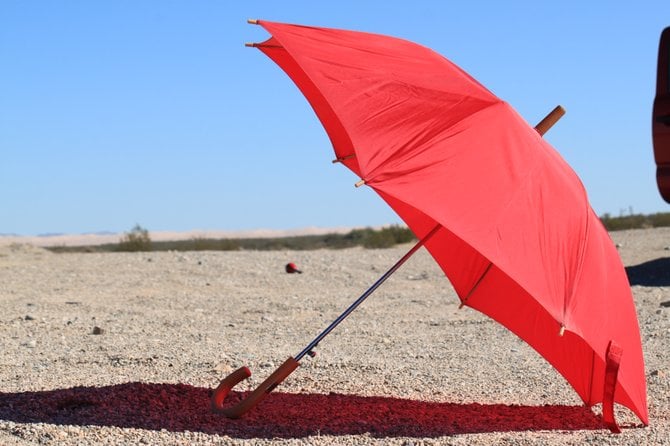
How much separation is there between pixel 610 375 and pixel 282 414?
1.89m

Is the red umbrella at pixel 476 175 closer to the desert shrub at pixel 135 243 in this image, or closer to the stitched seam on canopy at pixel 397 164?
the stitched seam on canopy at pixel 397 164

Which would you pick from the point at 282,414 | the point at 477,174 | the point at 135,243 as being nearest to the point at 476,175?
the point at 477,174

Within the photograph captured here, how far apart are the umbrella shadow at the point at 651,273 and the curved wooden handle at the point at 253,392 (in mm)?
10581

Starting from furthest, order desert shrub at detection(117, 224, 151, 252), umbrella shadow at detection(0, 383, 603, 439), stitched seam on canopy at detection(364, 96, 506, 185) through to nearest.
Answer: desert shrub at detection(117, 224, 151, 252)
umbrella shadow at detection(0, 383, 603, 439)
stitched seam on canopy at detection(364, 96, 506, 185)

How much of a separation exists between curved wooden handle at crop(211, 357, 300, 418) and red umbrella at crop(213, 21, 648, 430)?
0.01 meters

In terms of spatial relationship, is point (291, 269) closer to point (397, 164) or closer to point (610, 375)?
point (610, 375)

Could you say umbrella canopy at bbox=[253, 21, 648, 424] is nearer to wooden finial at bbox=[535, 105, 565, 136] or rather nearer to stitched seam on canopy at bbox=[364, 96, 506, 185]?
stitched seam on canopy at bbox=[364, 96, 506, 185]

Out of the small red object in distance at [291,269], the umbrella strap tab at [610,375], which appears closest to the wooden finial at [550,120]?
the umbrella strap tab at [610,375]

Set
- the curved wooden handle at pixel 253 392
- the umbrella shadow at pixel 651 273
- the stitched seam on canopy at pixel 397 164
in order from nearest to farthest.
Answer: the stitched seam on canopy at pixel 397 164 < the curved wooden handle at pixel 253 392 < the umbrella shadow at pixel 651 273

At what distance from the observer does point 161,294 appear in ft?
44.0

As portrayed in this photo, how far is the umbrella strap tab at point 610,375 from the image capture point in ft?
17.4

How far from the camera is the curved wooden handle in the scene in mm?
5285

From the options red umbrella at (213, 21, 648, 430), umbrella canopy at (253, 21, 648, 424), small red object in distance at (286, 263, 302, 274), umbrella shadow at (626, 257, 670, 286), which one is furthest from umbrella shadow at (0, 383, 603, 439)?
small red object in distance at (286, 263, 302, 274)

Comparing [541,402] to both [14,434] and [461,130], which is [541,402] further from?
[14,434]
